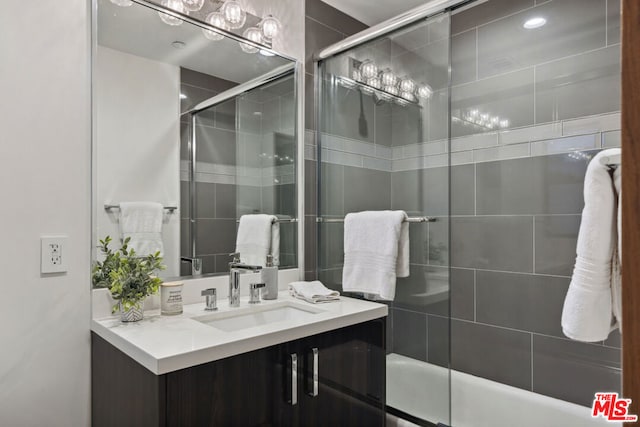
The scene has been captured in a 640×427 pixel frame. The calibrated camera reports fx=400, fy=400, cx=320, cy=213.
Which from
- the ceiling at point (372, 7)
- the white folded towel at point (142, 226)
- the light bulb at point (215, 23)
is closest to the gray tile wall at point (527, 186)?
the ceiling at point (372, 7)

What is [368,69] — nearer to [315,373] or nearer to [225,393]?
[315,373]

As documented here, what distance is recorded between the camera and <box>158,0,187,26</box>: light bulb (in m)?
1.62

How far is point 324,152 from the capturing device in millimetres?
2176

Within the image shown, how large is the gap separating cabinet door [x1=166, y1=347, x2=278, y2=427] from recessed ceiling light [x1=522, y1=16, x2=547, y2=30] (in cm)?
201

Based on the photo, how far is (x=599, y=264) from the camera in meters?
1.07

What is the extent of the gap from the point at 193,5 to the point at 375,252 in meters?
1.34

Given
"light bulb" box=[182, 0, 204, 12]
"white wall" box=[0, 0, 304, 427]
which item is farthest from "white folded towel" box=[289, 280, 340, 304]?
"light bulb" box=[182, 0, 204, 12]

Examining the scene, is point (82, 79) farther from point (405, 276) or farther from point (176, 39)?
point (405, 276)

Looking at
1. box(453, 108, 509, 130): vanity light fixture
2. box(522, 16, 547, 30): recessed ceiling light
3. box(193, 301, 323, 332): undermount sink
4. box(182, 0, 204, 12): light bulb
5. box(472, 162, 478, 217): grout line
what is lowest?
box(193, 301, 323, 332): undermount sink

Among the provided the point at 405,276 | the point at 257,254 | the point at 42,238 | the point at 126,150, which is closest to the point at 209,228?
the point at 257,254

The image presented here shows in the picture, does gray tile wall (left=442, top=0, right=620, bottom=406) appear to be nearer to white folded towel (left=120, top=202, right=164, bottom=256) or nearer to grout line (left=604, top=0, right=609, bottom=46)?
grout line (left=604, top=0, right=609, bottom=46)

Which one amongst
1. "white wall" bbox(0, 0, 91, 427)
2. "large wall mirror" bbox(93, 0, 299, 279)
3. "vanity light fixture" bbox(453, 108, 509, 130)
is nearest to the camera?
"white wall" bbox(0, 0, 91, 427)

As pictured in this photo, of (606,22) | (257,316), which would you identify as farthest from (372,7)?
(257,316)
